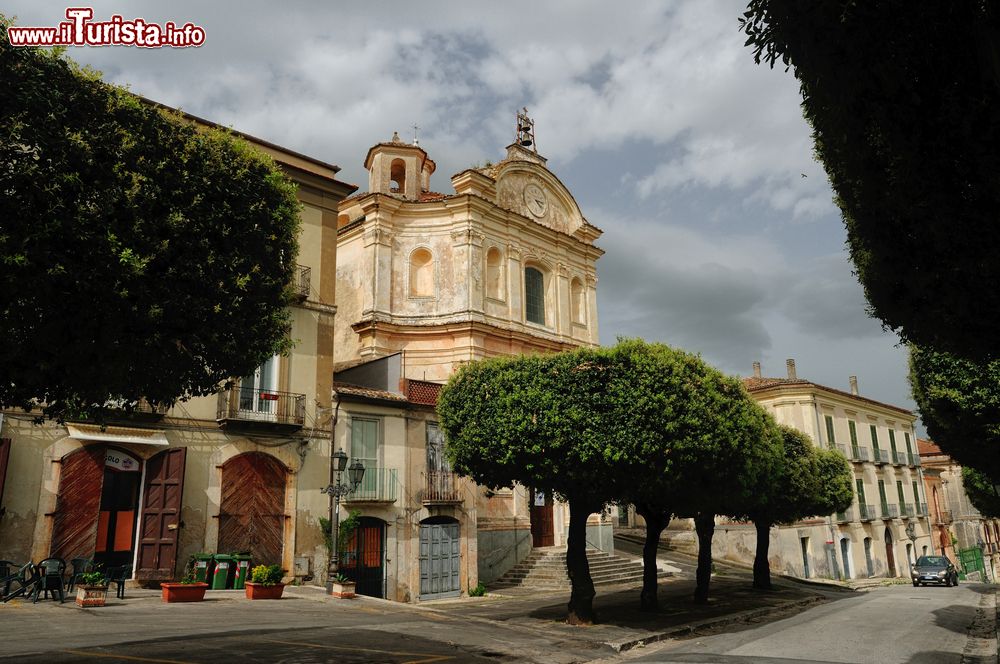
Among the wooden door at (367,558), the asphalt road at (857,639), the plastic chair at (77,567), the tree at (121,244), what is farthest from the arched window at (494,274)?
the tree at (121,244)

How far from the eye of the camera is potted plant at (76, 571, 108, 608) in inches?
544

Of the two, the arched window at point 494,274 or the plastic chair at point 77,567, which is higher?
the arched window at point 494,274

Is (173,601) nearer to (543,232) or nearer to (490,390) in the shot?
(490,390)

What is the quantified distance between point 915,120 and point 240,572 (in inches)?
667

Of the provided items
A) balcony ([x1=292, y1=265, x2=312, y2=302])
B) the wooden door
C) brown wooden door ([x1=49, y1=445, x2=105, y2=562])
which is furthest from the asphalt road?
balcony ([x1=292, y1=265, x2=312, y2=302])

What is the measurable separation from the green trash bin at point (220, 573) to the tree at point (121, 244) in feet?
29.0

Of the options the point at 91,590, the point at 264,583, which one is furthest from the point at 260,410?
the point at 91,590

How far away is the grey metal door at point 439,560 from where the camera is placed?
22.0m

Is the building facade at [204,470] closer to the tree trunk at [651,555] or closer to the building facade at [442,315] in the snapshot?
the building facade at [442,315]

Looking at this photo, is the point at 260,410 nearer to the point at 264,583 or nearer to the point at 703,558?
the point at 264,583

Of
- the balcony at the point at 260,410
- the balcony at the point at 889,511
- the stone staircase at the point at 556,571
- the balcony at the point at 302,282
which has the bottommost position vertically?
the stone staircase at the point at 556,571

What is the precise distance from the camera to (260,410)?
19.5 metres

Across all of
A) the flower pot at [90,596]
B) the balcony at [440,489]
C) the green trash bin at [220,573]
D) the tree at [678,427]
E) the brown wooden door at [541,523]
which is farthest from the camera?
the brown wooden door at [541,523]

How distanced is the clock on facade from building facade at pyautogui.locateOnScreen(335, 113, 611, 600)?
70 millimetres
